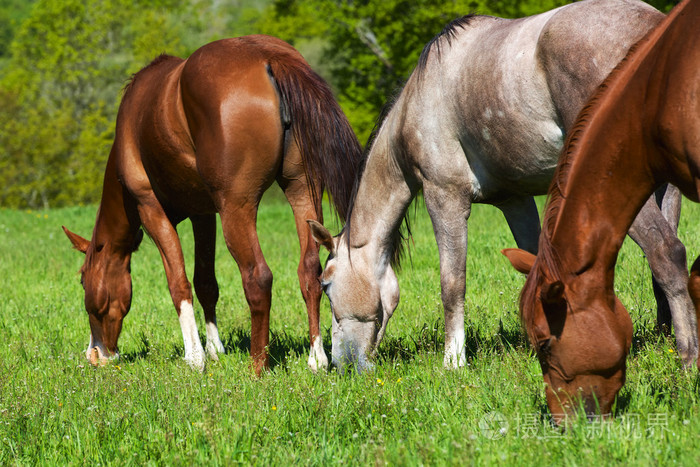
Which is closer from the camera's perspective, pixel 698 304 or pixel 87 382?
pixel 698 304

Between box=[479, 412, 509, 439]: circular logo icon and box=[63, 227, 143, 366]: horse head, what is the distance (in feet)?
12.3

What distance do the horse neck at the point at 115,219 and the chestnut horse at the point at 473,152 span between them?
210cm

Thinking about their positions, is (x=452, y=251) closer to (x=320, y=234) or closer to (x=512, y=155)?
(x=512, y=155)

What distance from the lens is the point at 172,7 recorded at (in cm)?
4019

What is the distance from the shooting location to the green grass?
3.02m

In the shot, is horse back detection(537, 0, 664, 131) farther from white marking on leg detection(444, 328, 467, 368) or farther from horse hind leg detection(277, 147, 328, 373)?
horse hind leg detection(277, 147, 328, 373)

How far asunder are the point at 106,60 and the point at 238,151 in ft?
112

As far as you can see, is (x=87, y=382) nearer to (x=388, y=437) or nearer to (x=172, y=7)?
(x=388, y=437)

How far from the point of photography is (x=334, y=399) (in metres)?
3.96

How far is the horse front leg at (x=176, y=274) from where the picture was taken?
5477 millimetres

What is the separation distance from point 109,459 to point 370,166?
261cm

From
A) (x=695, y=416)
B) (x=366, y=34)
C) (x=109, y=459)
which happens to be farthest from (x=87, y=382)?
(x=366, y=34)

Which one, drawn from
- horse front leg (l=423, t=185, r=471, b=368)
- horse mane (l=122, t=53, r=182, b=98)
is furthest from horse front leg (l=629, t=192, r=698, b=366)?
horse mane (l=122, t=53, r=182, b=98)

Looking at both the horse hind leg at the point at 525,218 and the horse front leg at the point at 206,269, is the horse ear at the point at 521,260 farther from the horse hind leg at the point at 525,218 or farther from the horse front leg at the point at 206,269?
the horse front leg at the point at 206,269
